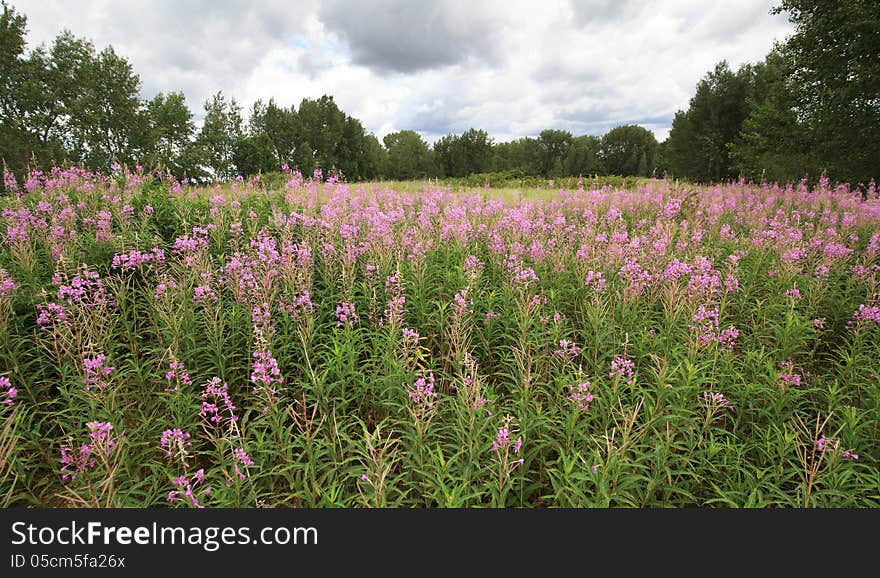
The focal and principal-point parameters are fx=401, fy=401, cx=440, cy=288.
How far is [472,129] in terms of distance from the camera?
278 ft

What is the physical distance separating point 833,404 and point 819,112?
656 inches

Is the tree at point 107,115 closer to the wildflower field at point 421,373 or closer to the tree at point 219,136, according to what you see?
the tree at point 219,136

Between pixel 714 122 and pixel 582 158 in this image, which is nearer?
pixel 714 122

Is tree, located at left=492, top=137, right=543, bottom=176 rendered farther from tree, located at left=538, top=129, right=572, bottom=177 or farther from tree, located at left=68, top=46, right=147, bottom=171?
tree, located at left=68, top=46, right=147, bottom=171

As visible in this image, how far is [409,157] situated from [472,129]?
18356mm

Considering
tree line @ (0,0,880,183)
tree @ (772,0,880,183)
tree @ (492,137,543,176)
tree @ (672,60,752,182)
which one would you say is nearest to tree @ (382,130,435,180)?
tree line @ (0,0,880,183)

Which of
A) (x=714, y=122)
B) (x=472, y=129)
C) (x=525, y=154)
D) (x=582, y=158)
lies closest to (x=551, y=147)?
(x=525, y=154)

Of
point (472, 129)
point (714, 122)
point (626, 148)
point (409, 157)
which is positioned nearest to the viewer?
point (714, 122)

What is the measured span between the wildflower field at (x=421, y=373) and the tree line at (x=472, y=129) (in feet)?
18.0

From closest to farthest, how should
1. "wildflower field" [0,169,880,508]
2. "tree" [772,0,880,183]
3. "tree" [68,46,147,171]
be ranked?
1. "wildflower field" [0,169,880,508]
2. "tree" [772,0,880,183]
3. "tree" [68,46,147,171]

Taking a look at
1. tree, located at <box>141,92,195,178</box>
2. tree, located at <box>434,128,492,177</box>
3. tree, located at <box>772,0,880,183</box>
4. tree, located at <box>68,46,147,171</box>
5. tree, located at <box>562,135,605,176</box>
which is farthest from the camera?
tree, located at <box>562,135,605,176</box>

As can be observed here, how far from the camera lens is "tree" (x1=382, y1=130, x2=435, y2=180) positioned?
3583 inches

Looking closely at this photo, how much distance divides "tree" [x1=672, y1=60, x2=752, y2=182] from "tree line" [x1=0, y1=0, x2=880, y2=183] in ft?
0.39

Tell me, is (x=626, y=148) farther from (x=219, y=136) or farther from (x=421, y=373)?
(x=421, y=373)
